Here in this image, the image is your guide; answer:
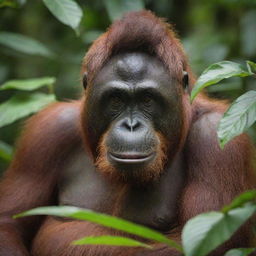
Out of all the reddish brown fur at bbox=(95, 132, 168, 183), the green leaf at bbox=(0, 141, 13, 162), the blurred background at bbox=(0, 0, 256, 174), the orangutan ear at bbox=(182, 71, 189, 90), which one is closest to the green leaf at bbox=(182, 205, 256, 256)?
the reddish brown fur at bbox=(95, 132, 168, 183)

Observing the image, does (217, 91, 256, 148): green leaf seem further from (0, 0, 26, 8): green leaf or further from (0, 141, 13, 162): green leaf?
(0, 0, 26, 8): green leaf

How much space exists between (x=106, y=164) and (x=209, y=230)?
1.55 m

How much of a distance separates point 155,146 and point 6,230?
133cm

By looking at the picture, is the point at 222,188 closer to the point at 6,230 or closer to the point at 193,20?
the point at 6,230

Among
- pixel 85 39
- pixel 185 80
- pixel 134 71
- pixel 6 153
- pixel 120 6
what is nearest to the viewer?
pixel 134 71

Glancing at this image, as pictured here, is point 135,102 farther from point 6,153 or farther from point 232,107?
point 6,153

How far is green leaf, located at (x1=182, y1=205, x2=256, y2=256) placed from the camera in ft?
8.98

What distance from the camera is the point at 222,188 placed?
418cm

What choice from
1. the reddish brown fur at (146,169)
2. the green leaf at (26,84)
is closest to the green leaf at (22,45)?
the green leaf at (26,84)

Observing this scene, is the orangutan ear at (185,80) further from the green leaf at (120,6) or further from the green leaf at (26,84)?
the green leaf at (120,6)

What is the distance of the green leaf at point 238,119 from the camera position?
10.8 feet

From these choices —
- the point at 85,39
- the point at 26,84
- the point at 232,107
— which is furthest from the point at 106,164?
the point at 85,39

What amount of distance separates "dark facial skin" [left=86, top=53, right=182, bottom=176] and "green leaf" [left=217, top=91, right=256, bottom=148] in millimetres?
780

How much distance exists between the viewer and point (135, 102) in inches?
167
